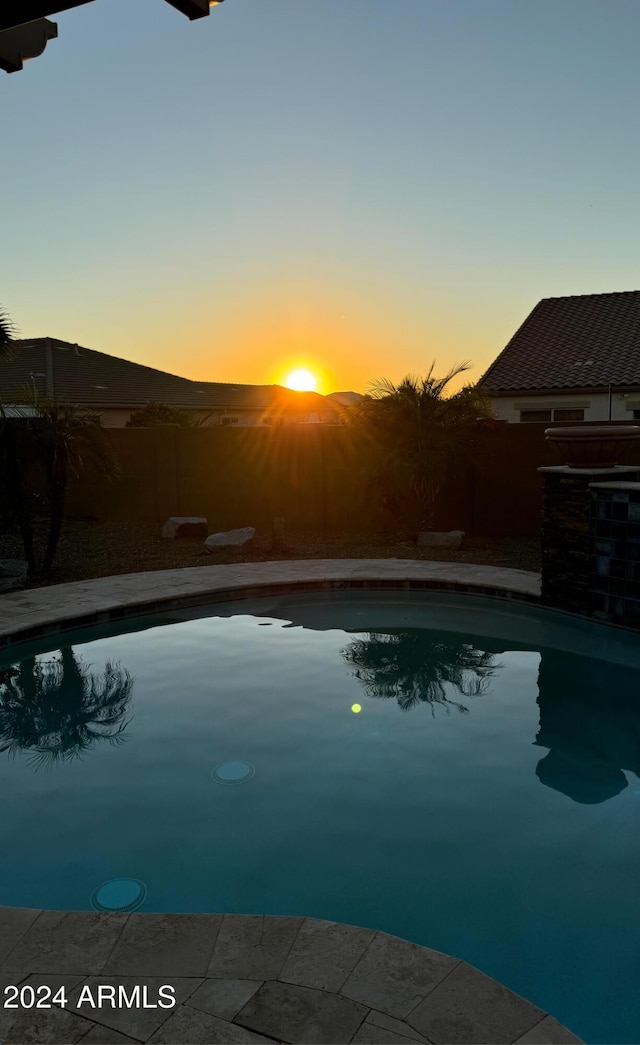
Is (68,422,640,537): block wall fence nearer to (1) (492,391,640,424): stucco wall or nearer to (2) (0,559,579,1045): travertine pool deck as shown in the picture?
(1) (492,391,640,424): stucco wall

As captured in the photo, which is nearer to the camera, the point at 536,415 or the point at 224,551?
the point at 224,551

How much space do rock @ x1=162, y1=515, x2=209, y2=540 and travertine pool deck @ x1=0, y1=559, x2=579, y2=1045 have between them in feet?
33.5

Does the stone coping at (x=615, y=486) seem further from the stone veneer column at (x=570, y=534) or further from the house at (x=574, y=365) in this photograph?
the house at (x=574, y=365)


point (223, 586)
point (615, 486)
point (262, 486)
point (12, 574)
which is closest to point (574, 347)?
point (262, 486)

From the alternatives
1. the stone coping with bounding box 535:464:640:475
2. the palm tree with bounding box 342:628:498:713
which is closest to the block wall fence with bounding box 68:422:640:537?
the stone coping with bounding box 535:464:640:475

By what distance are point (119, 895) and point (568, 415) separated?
56.1 ft

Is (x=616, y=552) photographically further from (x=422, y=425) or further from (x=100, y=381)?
(x=100, y=381)

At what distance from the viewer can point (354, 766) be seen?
5113 mm

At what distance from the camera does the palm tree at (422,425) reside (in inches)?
459

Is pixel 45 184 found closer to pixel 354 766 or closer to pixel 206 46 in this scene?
pixel 206 46

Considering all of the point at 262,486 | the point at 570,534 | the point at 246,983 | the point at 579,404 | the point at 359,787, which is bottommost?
the point at 359,787

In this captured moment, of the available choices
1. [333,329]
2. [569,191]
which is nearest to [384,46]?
[569,191]

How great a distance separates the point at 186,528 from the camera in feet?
43.1

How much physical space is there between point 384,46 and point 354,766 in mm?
9032
